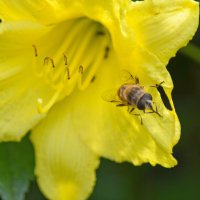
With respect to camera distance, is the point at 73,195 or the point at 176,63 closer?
the point at 73,195

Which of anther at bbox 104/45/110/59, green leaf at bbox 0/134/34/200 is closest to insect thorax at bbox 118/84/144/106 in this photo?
anther at bbox 104/45/110/59

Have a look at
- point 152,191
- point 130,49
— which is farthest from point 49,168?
point 152,191

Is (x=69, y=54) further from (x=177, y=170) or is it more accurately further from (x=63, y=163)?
(x=177, y=170)

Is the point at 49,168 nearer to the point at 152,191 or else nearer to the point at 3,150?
the point at 3,150

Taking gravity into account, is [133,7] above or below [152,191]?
above

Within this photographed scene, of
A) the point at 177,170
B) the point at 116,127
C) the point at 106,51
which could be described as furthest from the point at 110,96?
the point at 177,170

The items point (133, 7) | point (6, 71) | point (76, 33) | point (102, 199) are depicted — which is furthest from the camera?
point (102, 199)

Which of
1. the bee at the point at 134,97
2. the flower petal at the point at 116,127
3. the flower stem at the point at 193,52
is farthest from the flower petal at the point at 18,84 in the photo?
the flower stem at the point at 193,52
